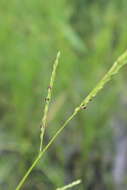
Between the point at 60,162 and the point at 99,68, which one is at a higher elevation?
the point at 99,68

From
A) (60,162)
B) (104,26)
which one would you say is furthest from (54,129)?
(104,26)

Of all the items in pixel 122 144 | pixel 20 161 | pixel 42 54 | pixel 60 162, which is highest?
pixel 42 54

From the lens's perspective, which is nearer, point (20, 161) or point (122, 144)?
point (20, 161)

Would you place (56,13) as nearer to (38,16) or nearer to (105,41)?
(38,16)

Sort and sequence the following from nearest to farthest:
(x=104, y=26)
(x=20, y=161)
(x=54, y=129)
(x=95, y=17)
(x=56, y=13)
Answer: (x=20, y=161)
(x=54, y=129)
(x=56, y=13)
(x=104, y=26)
(x=95, y=17)

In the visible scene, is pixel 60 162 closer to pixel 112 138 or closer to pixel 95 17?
pixel 112 138

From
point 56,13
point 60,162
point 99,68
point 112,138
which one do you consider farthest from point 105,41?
point 60,162

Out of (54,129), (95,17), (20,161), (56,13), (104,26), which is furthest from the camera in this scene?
(95,17)
